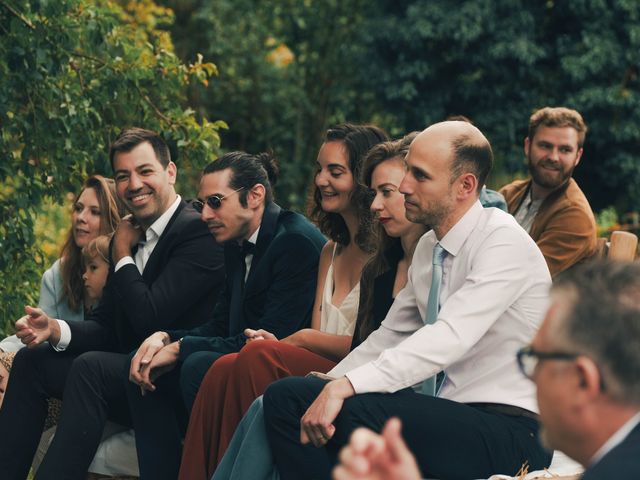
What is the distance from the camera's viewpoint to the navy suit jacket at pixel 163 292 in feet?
18.1

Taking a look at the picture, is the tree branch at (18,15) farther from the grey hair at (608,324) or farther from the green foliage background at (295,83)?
the grey hair at (608,324)

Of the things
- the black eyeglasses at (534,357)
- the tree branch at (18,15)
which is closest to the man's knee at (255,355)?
the black eyeglasses at (534,357)

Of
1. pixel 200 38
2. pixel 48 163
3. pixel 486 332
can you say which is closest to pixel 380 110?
pixel 200 38

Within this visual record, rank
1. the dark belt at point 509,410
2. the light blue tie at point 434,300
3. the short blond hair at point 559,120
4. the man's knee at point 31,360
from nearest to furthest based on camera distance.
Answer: the dark belt at point 509,410 → the light blue tie at point 434,300 → the man's knee at point 31,360 → the short blond hair at point 559,120

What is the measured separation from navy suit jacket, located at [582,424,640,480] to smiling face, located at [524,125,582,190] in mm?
4639

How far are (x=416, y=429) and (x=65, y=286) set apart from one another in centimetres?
299

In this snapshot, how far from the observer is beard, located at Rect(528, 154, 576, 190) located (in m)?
6.51

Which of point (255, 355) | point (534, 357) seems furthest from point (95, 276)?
point (534, 357)

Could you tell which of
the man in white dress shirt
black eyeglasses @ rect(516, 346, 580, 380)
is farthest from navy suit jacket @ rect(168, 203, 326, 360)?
black eyeglasses @ rect(516, 346, 580, 380)

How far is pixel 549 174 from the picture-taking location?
6.52 metres

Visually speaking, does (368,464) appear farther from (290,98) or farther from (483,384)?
(290,98)

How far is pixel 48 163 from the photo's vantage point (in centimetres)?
700

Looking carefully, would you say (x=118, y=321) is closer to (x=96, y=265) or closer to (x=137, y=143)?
(x=96, y=265)

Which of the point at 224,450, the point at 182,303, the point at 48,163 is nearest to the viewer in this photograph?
the point at 224,450
